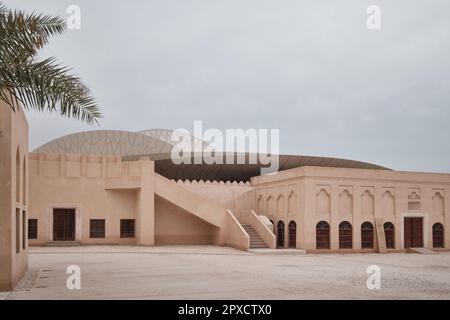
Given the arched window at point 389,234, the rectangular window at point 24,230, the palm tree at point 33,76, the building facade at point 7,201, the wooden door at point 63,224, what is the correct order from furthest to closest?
the wooden door at point 63,224
the arched window at point 389,234
the rectangular window at point 24,230
the building facade at point 7,201
the palm tree at point 33,76

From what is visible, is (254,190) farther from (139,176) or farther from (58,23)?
(58,23)

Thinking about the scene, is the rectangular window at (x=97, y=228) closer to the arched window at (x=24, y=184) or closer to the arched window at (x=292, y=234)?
the arched window at (x=292, y=234)

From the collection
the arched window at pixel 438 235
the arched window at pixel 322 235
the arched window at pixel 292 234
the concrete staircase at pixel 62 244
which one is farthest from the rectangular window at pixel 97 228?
the arched window at pixel 438 235

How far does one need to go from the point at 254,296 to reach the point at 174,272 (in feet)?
17.3

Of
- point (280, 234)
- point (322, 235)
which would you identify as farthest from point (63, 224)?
point (322, 235)

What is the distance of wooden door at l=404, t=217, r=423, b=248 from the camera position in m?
29.5

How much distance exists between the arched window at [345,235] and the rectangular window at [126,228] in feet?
38.5

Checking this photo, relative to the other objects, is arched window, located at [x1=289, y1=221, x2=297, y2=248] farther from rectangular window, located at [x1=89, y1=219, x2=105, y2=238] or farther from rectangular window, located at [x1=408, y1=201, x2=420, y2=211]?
rectangular window, located at [x1=89, y1=219, x2=105, y2=238]

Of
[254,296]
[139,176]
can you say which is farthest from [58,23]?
[139,176]

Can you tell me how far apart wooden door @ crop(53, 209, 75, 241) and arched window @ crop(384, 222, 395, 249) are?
673 inches

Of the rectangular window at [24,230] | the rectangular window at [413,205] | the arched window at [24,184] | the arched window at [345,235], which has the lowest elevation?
the arched window at [345,235]

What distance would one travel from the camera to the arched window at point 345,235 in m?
27.9

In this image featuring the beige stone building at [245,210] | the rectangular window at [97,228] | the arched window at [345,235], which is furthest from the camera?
the rectangular window at [97,228]
